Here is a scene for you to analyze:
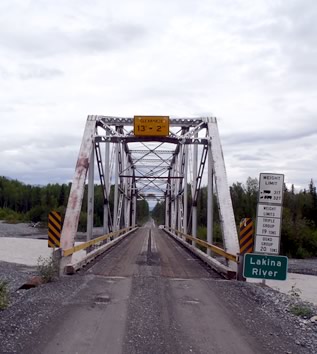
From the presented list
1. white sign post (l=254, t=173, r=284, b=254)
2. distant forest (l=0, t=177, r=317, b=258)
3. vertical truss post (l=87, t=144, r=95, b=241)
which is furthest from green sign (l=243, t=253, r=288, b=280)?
distant forest (l=0, t=177, r=317, b=258)

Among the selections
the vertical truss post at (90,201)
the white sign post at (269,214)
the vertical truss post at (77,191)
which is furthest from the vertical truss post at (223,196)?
the vertical truss post at (90,201)

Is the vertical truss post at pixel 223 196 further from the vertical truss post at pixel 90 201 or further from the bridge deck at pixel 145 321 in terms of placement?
the vertical truss post at pixel 90 201

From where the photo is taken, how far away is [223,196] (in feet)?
57.3

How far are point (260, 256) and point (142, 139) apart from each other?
1451 cm

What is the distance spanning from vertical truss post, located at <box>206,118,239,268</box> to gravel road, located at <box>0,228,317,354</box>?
3307 millimetres

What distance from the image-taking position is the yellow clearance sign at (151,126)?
2204 cm

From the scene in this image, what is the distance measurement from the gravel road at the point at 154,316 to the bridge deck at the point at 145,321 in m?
0.01

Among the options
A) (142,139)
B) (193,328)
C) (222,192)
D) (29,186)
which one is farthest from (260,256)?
(29,186)

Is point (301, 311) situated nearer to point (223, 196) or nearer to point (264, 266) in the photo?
point (264, 266)

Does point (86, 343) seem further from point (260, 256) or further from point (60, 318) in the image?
point (260, 256)

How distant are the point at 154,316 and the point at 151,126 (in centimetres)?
1523

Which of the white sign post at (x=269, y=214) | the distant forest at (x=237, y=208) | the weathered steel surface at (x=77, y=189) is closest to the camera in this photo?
the white sign post at (x=269, y=214)

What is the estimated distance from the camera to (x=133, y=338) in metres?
6.21

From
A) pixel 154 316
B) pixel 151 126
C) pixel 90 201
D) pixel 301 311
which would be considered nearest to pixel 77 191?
pixel 90 201
